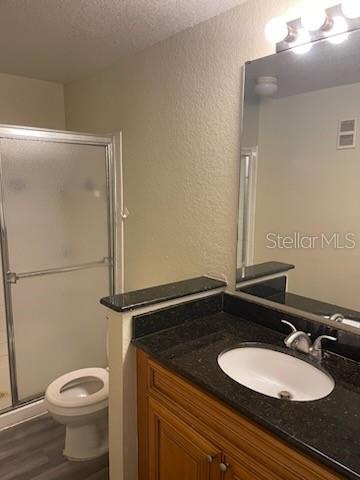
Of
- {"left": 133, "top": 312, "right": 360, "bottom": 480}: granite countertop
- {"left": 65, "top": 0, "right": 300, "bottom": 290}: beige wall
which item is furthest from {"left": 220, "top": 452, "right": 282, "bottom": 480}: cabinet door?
{"left": 65, "top": 0, "right": 300, "bottom": 290}: beige wall

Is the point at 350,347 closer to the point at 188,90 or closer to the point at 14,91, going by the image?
the point at 188,90

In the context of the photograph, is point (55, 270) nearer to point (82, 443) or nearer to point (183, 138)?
point (82, 443)

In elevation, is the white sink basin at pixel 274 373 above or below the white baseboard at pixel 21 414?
above

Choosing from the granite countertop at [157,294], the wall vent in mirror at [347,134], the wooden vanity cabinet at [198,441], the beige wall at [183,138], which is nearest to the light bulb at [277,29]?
the beige wall at [183,138]

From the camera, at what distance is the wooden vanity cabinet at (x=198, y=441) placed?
0.96 m

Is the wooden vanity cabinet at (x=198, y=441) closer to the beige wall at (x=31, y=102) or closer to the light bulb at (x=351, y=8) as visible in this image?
the light bulb at (x=351, y=8)

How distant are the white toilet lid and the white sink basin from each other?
3.00ft

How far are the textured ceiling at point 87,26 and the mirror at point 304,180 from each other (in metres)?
0.47

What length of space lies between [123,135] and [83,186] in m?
0.46

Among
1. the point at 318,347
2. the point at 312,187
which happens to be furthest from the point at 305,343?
the point at 312,187

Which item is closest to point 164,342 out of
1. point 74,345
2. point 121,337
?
point 121,337

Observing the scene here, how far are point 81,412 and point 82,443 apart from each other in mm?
255

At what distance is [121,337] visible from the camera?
4.79ft

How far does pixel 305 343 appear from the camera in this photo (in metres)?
1.37
